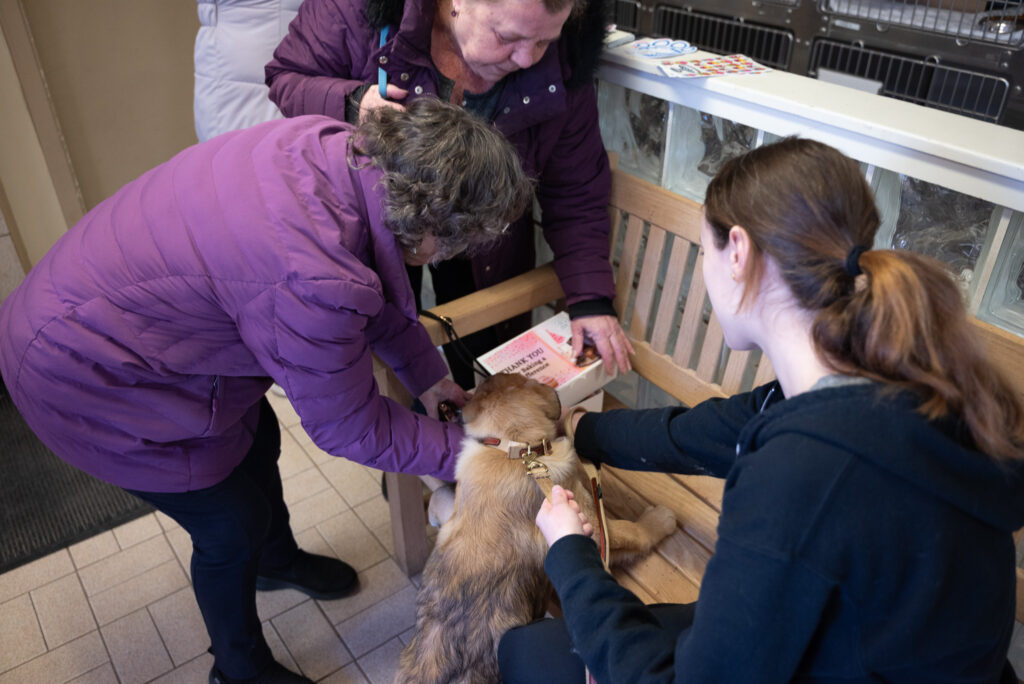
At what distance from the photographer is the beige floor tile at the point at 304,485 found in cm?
258

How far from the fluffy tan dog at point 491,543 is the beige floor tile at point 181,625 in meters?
0.91

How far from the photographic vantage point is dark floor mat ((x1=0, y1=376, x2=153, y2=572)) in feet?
7.88

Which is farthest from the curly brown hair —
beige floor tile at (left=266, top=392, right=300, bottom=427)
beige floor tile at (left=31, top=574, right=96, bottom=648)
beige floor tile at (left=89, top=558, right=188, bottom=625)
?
beige floor tile at (left=266, top=392, right=300, bottom=427)

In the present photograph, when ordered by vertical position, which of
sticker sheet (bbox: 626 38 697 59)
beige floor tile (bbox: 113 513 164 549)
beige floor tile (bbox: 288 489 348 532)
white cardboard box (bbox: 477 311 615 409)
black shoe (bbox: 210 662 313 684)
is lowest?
beige floor tile (bbox: 288 489 348 532)

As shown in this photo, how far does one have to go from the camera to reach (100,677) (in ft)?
6.65

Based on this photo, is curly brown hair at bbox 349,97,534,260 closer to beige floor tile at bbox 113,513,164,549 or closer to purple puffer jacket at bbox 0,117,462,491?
purple puffer jacket at bbox 0,117,462,491

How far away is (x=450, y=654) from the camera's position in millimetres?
1431

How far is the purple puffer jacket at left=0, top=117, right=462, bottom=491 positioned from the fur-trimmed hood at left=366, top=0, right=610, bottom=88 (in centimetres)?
39

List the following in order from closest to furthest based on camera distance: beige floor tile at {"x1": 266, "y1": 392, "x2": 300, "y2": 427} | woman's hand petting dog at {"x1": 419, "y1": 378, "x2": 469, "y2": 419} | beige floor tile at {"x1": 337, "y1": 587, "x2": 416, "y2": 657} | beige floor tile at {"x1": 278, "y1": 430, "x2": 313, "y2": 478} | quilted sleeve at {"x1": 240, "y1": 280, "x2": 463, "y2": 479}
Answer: quilted sleeve at {"x1": 240, "y1": 280, "x2": 463, "y2": 479}, woman's hand petting dog at {"x1": 419, "y1": 378, "x2": 469, "y2": 419}, beige floor tile at {"x1": 337, "y1": 587, "x2": 416, "y2": 657}, beige floor tile at {"x1": 278, "y1": 430, "x2": 313, "y2": 478}, beige floor tile at {"x1": 266, "y1": 392, "x2": 300, "y2": 427}

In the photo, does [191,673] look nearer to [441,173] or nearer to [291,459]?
[291,459]

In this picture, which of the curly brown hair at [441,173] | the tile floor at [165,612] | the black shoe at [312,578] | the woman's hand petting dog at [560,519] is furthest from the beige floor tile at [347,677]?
the curly brown hair at [441,173]

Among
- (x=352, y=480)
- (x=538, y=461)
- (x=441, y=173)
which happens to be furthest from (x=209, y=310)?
(x=352, y=480)

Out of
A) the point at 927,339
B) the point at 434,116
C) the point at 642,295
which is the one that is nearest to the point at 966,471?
the point at 927,339

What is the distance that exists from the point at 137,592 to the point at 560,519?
1635 millimetres
